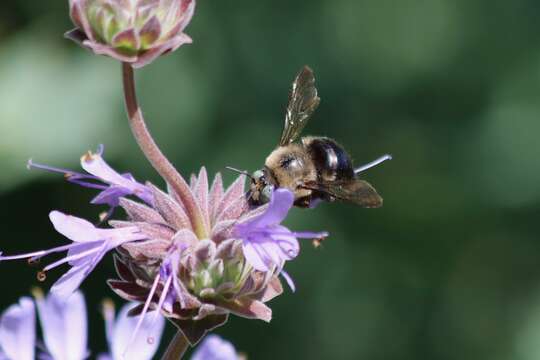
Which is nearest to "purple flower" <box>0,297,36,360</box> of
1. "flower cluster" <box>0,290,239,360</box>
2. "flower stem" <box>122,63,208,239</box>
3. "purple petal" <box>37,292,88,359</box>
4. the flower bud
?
"flower cluster" <box>0,290,239,360</box>

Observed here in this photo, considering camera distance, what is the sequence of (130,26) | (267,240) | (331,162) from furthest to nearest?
1. (331,162)
2. (267,240)
3. (130,26)

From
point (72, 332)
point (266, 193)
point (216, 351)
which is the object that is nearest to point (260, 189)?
point (266, 193)

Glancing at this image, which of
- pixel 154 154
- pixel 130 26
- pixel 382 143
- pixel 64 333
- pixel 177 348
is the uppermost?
pixel 130 26

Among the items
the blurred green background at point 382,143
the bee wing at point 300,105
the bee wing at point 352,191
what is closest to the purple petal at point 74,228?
the bee wing at point 352,191

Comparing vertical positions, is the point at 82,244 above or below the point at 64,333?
above

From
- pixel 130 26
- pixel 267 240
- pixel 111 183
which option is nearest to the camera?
pixel 130 26

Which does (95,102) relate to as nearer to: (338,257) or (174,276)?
(338,257)

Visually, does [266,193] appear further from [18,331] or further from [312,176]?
[18,331]
